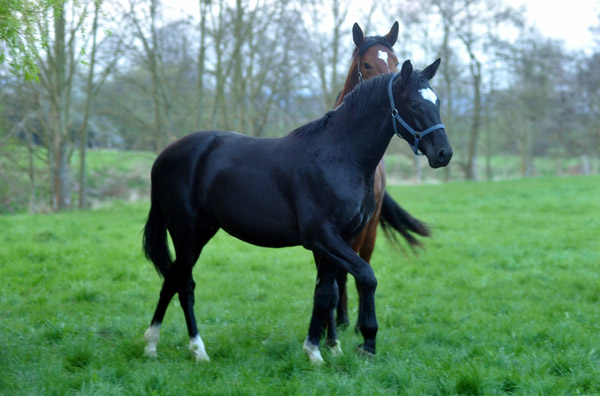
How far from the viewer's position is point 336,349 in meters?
4.36

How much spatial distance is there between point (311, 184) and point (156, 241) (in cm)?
171

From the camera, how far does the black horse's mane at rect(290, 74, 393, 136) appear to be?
13.3 feet

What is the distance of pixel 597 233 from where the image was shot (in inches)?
431

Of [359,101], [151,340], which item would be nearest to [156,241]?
[151,340]

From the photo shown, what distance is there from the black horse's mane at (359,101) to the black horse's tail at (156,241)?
61.0 inches

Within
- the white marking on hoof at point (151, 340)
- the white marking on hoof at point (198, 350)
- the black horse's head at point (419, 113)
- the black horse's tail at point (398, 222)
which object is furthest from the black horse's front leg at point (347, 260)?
the black horse's tail at point (398, 222)

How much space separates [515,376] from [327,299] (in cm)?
143

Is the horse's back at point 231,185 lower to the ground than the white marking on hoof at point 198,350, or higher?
higher

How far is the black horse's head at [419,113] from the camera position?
3693 millimetres

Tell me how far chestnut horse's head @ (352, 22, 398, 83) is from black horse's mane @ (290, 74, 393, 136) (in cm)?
94

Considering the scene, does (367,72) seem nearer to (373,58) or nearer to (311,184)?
(373,58)

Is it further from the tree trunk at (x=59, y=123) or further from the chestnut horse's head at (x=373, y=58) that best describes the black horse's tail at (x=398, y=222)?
the tree trunk at (x=59, y=123)

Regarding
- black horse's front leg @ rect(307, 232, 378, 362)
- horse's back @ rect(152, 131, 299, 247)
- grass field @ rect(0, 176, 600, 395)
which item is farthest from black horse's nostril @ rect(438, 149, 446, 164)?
grass field @ rect(0, 176, 600, 395)

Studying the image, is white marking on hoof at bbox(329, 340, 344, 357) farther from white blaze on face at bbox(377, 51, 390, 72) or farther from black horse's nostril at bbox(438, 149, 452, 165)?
white blaze on face at bbox(377, 51, 390, 72)
